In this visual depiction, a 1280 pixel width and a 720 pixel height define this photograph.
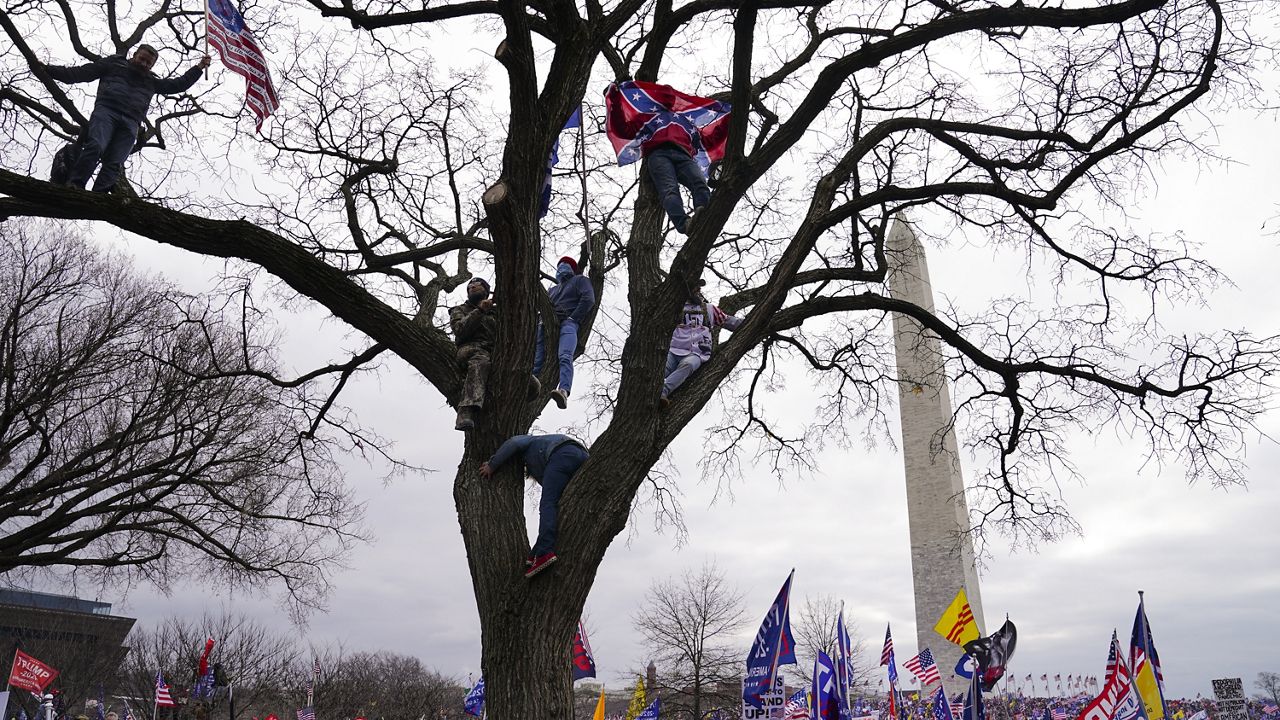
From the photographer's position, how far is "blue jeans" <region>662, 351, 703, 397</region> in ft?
18.9

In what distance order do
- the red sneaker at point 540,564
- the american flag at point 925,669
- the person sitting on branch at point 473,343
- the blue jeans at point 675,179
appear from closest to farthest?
1. the red sneaker at point 540,564
2. the person sitting on branch at point 473,343
3. the blue jeans at point 675,179
4. the american flag at point 925,669

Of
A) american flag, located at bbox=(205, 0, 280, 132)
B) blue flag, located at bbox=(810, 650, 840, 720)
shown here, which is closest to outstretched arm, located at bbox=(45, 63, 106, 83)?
american flag, located at bbox=(205, 0, 280, 132)

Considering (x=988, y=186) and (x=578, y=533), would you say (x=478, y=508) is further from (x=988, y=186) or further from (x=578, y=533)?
(x=988, y=186)

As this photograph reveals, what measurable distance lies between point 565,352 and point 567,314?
349 millimetres

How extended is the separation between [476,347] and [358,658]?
204ft

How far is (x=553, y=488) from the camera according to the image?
491cm

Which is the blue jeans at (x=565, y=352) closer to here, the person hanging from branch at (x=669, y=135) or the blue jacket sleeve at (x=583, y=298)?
the blue jacket sleeve at (x=583, y=298)

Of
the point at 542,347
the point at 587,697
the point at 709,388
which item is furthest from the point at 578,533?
the point at 587,697

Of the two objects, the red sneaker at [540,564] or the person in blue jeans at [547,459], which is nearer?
the red sneaker at [540,564]

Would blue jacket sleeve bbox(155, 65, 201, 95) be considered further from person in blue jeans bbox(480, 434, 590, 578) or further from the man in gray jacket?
person in blue jeans bbox(480, 434, 590, 578)

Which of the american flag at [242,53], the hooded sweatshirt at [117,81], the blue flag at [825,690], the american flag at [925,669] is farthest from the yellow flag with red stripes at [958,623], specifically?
the hooded sweatshirt at [117,81]

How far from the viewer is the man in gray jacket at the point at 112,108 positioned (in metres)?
5.59

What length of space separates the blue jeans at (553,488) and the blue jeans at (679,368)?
33.8 inches

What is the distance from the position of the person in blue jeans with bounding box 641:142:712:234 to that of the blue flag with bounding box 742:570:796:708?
5095 millimetres
